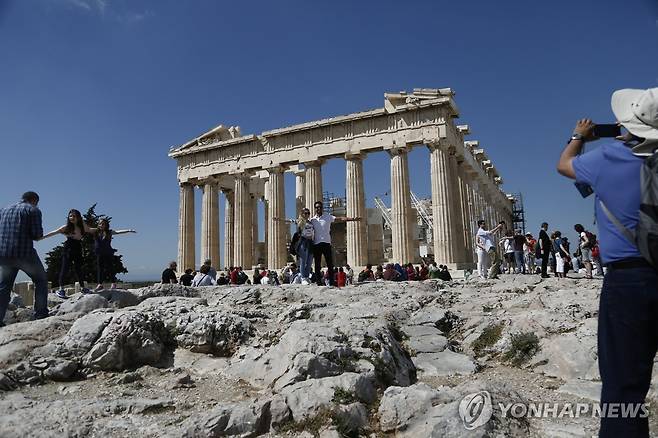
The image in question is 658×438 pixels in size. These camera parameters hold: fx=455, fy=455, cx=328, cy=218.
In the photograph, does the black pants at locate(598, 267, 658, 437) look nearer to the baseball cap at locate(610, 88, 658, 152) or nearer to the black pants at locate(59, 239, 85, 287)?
the baseball cap at locate(610, 88, 658, 152)

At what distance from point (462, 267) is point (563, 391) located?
21759 mm

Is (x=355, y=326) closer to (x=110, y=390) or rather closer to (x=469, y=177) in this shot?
(x=110, y=390)

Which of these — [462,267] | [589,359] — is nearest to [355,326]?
[589,359]

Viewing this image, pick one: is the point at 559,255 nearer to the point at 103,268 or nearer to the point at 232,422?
the point at 103,268

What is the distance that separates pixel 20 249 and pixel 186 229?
29.5 meters

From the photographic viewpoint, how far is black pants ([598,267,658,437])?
2.29 m

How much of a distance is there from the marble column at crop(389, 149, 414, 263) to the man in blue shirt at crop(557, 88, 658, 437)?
24.3 metres

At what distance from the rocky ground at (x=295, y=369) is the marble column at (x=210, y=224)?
26.2 m

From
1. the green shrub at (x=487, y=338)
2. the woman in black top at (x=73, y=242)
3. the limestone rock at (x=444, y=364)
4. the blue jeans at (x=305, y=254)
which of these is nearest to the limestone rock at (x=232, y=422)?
the limestone rock at (x=444, y=364)

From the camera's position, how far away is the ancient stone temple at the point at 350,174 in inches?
1037

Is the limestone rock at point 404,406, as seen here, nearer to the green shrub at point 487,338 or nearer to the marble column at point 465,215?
the green shrub at point 487,338

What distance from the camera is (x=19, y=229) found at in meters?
7.06

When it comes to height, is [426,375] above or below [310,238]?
below

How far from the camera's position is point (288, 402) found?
4.18 m
